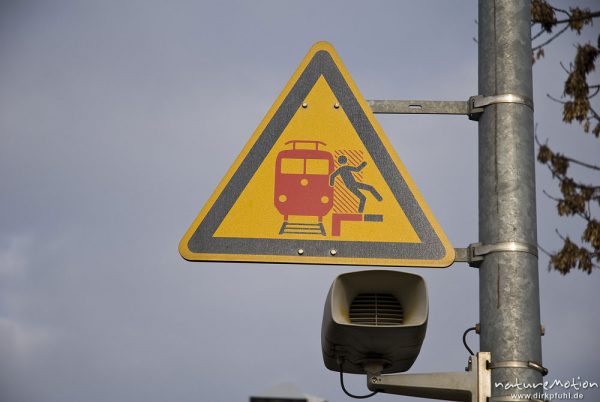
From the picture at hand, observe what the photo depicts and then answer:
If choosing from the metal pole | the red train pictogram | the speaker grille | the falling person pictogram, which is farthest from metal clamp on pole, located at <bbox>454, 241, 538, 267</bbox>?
the red train pictogram

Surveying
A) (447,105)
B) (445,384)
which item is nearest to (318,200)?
(447,105)

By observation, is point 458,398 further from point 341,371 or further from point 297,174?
point 297,174

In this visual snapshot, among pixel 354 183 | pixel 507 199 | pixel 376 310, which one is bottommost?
pixel 376 310

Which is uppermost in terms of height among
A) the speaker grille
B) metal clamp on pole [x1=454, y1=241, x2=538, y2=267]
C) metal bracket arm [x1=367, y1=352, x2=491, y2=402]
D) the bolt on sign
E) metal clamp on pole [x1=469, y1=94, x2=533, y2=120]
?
metal clamp on pole [x1=469, y1=94, x2=533, y2=120]

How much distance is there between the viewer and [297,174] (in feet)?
11.2

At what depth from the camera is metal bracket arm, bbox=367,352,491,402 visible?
114 inches

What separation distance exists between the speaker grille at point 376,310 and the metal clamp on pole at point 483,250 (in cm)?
26

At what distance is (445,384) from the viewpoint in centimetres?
303

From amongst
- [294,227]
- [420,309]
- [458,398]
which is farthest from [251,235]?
Result: [458,398]

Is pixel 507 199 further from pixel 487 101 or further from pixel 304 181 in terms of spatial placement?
pixel 304 181

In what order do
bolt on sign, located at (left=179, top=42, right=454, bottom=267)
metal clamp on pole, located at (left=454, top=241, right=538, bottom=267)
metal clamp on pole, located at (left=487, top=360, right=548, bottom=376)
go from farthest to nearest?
bolt on sign, located at (left=179, top=42, right=454, bottom=267) < metal clamp on pole, located at (left=454, top=241, right=538, bottom=267) < metal clamp on pole, located at (left=487, top=360, right=548, bottom=376)

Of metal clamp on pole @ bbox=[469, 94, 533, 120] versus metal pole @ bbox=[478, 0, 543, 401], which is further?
metal clamp on pole @ bbox=[469, 94, 533, 120]

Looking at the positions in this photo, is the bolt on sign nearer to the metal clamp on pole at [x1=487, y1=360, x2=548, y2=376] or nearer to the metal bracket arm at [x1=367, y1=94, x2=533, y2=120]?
the metal bracket arm at [x1=367, y1=94, x2=533, y2=120]

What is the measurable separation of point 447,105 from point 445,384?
3.22ft
